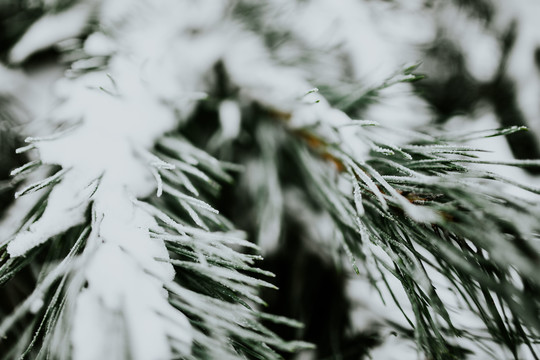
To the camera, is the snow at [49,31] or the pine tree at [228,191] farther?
the snow at [49,31]

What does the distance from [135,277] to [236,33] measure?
853mm

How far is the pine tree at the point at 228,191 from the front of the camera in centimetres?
40

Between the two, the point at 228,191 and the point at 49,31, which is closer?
the point at 49,31

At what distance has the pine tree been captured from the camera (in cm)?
40

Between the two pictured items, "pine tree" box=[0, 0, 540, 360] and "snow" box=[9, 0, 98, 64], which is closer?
"pine tree" box=[0, 0, 540, 360]

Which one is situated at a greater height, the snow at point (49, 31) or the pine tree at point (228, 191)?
the snow at point (49, 31)

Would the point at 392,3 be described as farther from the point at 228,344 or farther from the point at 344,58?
the point at 228,344

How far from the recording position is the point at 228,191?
1045mm

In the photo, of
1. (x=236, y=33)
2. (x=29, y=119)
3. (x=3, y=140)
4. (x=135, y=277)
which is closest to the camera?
(x=135, y=277)

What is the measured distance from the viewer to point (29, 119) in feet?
2.97

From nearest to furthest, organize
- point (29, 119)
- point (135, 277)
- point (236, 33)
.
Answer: point (135, 277) → point (29, 119) → point (236, 33)

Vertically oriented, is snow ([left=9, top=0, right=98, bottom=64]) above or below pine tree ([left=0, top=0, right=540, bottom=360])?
above

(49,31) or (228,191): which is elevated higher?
(49,31)

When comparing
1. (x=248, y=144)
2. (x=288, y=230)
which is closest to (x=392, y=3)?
(x=248, y=144)
